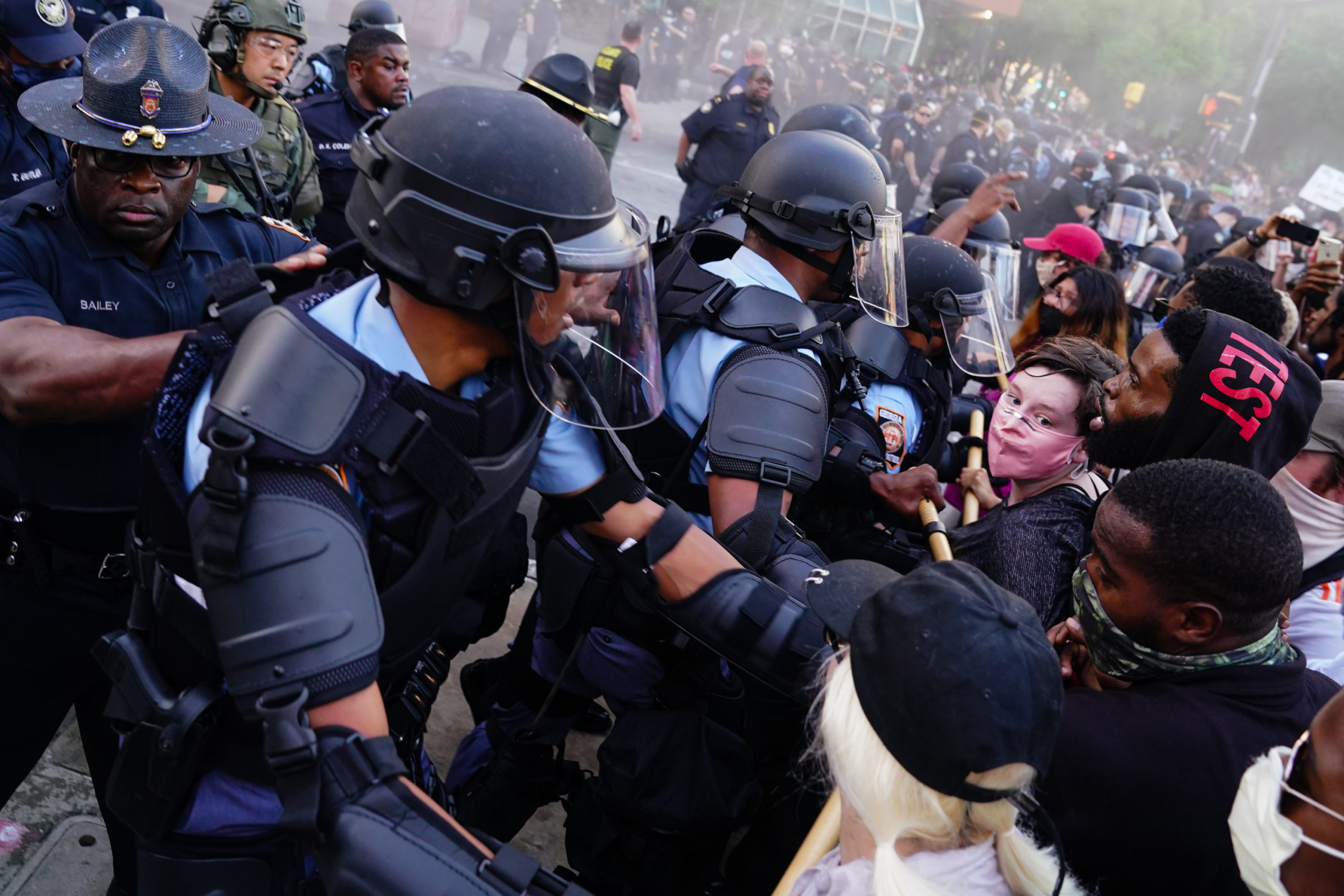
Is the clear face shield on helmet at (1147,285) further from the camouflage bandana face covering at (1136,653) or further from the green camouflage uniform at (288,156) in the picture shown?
the camouflage bandana face covering at (1136,653)

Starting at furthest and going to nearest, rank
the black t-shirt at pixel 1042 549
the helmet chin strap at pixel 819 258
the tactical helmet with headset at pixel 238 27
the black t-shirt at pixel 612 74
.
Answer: the black t-shirt at pixel 612 74 → the tactical helmet with headset at pixel 238 27 → the helmet chin strap at pixel 819 258 → the black t-shirt at pixel 1042 549

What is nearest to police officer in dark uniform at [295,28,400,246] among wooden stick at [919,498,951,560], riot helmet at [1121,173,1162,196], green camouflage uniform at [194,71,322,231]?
green camouflage uniform at [194,71,322,231]

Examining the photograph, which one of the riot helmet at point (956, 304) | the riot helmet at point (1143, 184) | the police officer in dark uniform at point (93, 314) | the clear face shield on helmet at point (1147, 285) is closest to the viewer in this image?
the police officer in dark uniform at point (93, 314)

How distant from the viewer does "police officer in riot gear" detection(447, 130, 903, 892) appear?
2209 millimetres

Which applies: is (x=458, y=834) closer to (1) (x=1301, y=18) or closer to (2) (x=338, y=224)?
(2) (x=338, y=224)

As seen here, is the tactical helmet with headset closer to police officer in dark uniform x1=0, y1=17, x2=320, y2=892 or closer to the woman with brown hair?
police officer in dark uniform x1=0, y1=17, x2=320, y2=892

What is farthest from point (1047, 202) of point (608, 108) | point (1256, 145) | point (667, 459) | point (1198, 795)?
point (1256, 145)

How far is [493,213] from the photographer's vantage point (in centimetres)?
147

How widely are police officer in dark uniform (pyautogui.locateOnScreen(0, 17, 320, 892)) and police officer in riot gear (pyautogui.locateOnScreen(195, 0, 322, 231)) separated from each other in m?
1.87

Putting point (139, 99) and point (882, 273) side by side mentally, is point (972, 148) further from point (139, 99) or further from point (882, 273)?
point (139, 99)

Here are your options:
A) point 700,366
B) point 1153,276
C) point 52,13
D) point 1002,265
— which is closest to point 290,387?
point 700,366

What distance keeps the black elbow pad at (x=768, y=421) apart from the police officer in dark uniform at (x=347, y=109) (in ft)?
10.2

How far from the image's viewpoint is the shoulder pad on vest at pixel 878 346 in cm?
300

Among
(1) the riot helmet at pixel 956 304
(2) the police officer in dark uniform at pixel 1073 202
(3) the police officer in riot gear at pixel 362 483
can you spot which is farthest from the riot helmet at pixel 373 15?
(2) the police officer in dark uniform at pixel 1073 202
